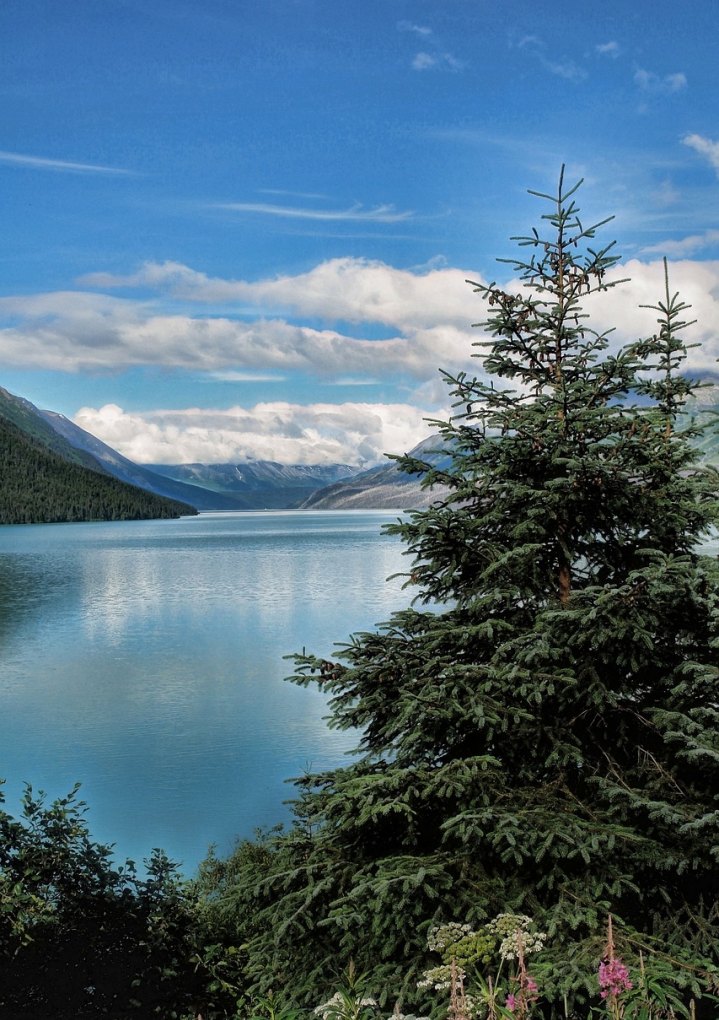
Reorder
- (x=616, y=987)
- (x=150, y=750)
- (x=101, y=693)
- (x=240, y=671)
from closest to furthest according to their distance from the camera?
1. (x=616, y=987)
2. (x=150, y=750)
3. (x=101, y=693)
4. (x=240, y=671)

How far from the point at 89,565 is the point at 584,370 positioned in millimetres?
97529

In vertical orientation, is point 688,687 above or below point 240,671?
above

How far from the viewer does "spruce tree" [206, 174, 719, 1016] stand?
6609 mm

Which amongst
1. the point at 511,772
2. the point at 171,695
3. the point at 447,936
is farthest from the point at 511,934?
the point at 171,695

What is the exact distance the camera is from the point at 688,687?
7422 millimetres

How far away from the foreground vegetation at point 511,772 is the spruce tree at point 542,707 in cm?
3

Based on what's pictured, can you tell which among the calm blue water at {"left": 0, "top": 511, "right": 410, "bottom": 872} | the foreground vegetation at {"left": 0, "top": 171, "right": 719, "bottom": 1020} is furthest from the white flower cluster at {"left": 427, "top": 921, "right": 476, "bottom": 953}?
the calm blue water at {"left": 0, "top": 511, "right": 410, "bottom": 872}

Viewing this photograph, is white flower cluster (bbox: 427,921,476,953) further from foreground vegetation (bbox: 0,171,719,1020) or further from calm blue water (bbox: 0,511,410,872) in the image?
calm blue water (bbox: 0,511,410,872)

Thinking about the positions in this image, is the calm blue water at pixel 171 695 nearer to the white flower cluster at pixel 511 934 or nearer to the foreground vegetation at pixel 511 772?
the foreground vegetation at pixel 511 772

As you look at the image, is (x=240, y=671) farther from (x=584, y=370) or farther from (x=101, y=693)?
(x=584, y=370)

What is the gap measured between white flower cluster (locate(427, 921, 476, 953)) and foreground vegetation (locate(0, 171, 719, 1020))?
0.05 metres

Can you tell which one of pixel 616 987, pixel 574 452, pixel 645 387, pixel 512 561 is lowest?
pixel 616 987

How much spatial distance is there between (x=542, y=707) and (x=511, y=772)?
69cm

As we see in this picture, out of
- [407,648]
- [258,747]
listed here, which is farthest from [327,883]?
[258,747]
